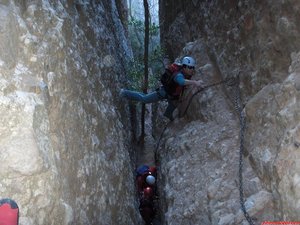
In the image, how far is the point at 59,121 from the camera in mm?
5023

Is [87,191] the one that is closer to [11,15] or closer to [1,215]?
[1,215]

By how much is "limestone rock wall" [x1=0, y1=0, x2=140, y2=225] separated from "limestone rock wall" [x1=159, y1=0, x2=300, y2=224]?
137 centimetres

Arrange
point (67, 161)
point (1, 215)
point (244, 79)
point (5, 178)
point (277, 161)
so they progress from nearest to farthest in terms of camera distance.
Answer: point (1, 215)
point (5, 178)
point (277, 161)
point (67, 161)
point (244, 79)

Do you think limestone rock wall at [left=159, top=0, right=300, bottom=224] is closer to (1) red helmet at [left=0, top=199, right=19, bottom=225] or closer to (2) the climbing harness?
(2) the climbing harness

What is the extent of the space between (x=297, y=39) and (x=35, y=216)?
4542 mm

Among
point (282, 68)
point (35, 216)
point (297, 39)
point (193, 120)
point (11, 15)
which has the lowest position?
point (35, 216)

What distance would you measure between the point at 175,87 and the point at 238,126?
7.28ft

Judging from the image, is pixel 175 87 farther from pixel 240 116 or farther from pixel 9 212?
pixel 9 212

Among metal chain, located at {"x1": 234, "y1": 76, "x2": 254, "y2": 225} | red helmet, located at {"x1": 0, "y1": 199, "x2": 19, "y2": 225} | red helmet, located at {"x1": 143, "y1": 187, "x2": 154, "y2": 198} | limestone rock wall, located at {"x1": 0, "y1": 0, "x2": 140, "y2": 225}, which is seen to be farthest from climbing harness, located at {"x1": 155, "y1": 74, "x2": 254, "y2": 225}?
red helmet, located at {"x1": 0, "y1": 199, "x2": 19, "y2": 225}

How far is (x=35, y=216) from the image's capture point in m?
4.08

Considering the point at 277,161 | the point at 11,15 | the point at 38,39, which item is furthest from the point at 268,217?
the point at 11,15

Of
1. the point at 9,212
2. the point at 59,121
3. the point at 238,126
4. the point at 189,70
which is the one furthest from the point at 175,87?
the point at 9,212

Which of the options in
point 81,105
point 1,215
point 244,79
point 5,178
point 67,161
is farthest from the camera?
point 244,79

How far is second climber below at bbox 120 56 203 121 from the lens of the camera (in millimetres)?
7666
